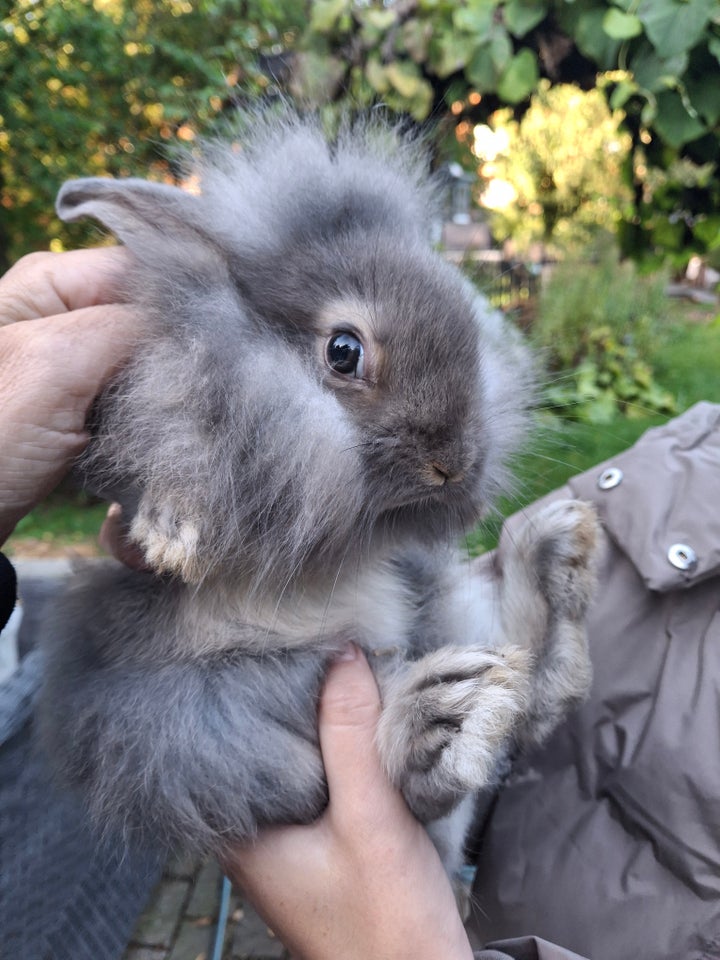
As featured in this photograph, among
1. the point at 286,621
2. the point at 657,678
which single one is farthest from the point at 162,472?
the point at 657,678

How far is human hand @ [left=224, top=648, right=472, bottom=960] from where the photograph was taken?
1.54 metres

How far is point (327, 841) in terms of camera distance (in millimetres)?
1627

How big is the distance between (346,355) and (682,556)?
97 cm

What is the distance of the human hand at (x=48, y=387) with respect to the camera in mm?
1482

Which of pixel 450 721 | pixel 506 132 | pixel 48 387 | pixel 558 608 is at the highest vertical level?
pixel 506 132

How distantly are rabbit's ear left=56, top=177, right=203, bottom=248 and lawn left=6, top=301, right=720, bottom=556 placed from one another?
2.49 ft

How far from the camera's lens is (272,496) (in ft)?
4.84

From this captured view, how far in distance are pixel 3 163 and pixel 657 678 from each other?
313 inches

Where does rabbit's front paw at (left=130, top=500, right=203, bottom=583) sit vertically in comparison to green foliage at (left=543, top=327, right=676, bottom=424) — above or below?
above

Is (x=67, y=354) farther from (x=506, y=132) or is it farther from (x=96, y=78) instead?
(x=96, y=78)

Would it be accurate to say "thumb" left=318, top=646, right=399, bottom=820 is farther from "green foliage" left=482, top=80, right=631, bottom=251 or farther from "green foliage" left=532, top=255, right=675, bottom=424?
"green foliage" left=482, top=80, right=631, bottom=251

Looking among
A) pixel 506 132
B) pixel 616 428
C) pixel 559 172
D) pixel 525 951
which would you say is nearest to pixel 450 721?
pixel 525 951

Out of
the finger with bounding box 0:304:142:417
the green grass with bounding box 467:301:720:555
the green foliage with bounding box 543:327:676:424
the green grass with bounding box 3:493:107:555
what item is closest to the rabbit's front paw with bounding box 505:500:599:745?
the green grass with bounding box 467:301:720:555

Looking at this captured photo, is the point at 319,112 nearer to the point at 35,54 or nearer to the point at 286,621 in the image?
the point at 286,621
